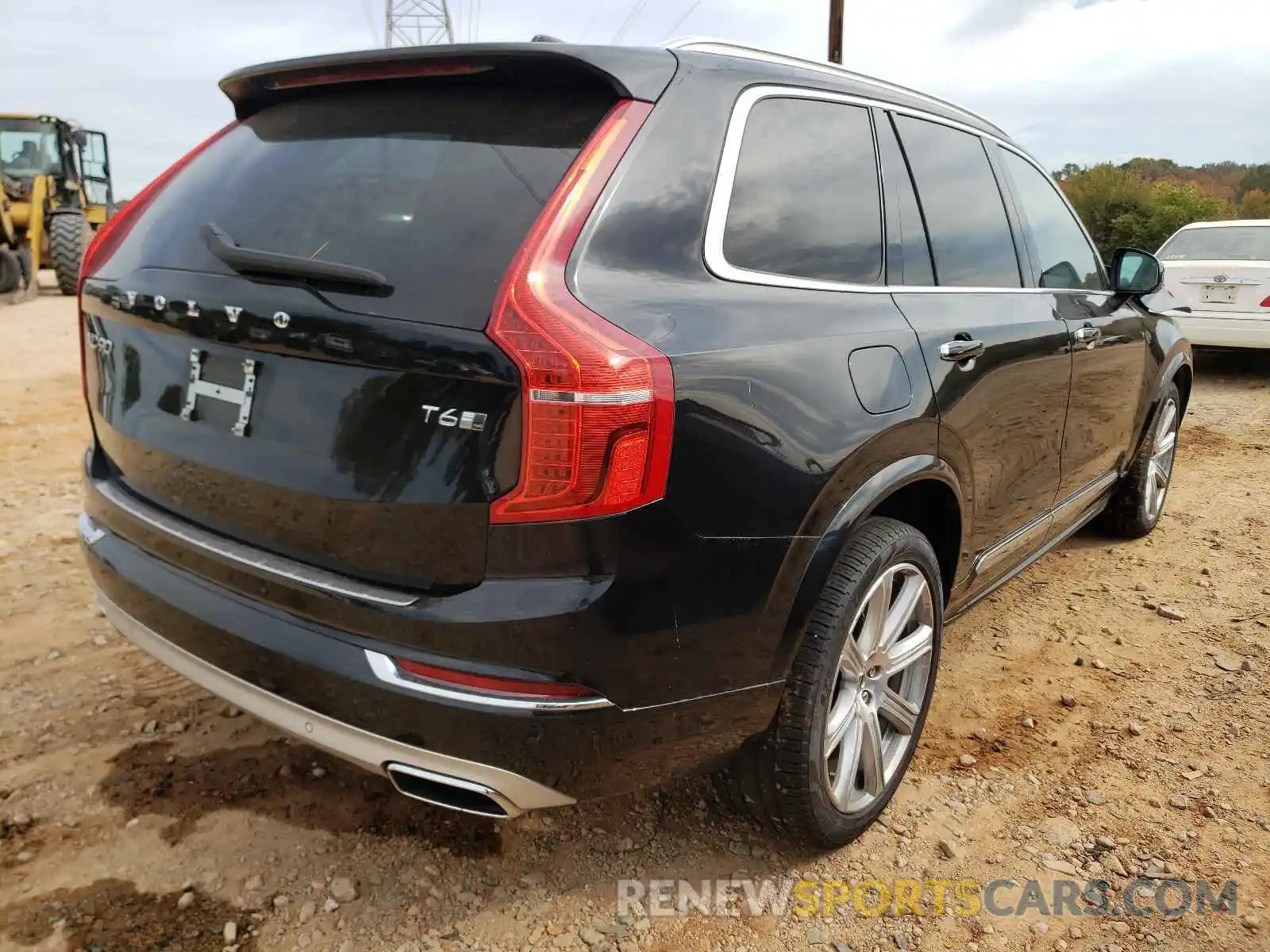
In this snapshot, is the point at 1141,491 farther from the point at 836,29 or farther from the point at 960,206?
the point at 836,29

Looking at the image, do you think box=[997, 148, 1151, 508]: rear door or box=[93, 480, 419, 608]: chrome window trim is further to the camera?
box=[997, 148, 1151, 508]: rear door

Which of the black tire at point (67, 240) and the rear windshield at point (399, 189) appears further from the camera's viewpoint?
the black tire at point (67, 240)

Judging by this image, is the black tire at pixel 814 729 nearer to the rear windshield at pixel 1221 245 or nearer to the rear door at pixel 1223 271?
the rear door at pixel 1223 271

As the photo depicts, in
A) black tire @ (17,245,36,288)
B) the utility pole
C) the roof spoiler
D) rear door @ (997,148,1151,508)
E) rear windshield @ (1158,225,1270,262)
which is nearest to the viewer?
the roof spoiler

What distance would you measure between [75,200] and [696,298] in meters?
17.1

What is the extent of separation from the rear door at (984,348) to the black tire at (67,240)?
14339 millimetres

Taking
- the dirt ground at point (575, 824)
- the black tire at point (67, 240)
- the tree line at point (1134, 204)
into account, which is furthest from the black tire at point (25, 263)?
the tree line at point (1134, 204)

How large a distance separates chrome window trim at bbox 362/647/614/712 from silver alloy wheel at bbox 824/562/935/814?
28.1 inches

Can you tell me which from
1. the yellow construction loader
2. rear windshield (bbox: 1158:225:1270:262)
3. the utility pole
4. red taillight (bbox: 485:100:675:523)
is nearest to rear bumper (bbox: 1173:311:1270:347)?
rear windshield (bbox: 1158:225:1270:262)

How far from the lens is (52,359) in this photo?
353 inches

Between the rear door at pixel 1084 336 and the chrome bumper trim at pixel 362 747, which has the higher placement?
the rear door at pixel 1084 336

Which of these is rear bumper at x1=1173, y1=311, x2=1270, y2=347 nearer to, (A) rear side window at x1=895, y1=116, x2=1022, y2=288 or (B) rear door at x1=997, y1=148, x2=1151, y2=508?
(B) rear door at x1=997, y1=148, x2=1151, y2=508

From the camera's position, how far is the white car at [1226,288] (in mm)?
8789

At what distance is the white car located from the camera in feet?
28.8
